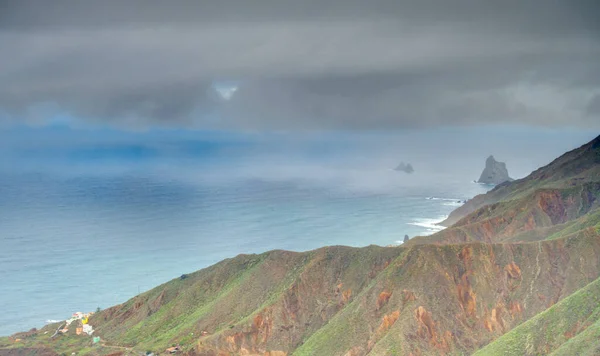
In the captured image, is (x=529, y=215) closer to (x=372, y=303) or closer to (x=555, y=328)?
(x=372, y=303)

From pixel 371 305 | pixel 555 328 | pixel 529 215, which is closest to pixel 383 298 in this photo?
pixel 371 305

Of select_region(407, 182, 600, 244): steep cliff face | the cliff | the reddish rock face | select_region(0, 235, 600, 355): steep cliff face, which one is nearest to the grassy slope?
the cliff

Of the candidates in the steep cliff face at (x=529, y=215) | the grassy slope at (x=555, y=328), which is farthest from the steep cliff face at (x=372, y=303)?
the steep cliff face at (x=529, y=215)

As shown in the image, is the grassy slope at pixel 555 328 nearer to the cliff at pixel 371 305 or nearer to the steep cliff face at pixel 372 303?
the cliff at pixel 371 305

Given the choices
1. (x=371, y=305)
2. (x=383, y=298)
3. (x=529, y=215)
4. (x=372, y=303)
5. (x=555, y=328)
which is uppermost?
(x=529, y=215)

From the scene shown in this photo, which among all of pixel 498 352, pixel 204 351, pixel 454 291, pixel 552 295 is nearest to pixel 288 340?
pixel 204 351

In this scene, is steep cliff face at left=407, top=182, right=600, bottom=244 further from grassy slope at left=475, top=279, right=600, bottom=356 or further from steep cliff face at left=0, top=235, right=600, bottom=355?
grassy slope at left=475, top=279, right=600, bottom=356

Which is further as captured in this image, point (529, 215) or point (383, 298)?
point (529, 215)

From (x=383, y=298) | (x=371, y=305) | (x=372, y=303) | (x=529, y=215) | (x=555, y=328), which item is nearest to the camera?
(x=555, y=328)
